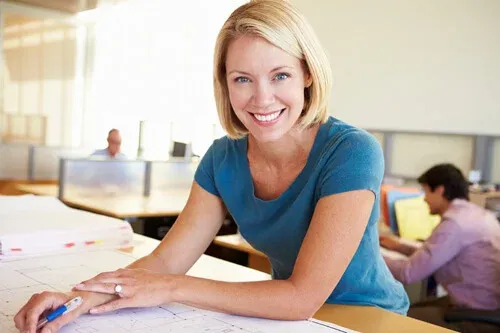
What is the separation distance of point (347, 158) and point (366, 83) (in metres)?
5.34

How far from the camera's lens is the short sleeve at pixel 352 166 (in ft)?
3.67

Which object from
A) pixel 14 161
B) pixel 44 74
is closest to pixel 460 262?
pixel 14 161

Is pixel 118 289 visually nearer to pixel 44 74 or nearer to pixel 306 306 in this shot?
pixel 306 306

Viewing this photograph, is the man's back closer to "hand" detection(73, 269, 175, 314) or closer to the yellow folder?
the yellow folder

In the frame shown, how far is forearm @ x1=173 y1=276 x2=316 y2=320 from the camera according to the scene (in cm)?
104

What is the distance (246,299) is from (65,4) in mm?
7354

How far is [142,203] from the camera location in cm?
431

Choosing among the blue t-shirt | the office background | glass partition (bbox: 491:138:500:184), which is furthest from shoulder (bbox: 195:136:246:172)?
glass partition (bbox: 491:138:500:184)

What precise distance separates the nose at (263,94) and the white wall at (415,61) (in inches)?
171

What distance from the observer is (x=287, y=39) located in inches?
44.8

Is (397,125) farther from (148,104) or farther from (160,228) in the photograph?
(148,104)

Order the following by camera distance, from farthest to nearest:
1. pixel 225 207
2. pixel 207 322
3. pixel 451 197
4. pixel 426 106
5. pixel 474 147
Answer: pixel 426 106, pixel 474 147, pixel 451 197, pixel 225 207, pixel 207 322

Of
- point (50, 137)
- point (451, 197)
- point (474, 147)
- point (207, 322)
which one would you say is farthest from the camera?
point (50, 137)

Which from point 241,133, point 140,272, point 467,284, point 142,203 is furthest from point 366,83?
point 140,272
